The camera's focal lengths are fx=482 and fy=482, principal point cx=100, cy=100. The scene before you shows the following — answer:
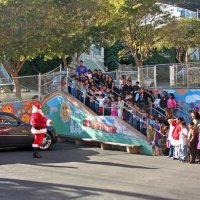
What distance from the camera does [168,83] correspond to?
2217 centimetres

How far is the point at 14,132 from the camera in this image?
53.0 ft

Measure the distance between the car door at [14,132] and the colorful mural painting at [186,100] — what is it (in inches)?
270

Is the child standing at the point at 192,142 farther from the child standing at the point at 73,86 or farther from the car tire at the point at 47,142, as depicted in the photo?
the child standing at the point at 73,86

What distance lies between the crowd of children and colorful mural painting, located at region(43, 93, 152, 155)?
352mm

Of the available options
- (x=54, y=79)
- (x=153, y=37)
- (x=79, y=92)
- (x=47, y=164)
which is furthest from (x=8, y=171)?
(x=153, y=37)

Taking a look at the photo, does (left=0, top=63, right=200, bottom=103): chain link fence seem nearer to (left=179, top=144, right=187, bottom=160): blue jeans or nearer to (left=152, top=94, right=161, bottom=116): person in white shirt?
(left=152, top=94, right=161, bottom=116): person in white shirt

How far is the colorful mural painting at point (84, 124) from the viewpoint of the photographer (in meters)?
17.1

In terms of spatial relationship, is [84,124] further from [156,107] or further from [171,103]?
[171,103]

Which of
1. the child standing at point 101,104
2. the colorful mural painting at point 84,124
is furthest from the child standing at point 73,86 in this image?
the child standing at point 101,104

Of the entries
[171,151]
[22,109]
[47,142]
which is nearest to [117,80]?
[22,109]

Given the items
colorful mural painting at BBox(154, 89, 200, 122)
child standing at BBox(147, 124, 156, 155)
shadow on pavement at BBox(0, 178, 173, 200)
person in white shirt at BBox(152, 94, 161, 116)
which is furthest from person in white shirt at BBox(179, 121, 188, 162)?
shadow on pavement at BBox(0, 178, 173, 200)

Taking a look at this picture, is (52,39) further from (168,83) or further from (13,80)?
(168,83)

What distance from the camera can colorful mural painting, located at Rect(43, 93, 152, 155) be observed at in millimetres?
17125

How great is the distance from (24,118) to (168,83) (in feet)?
22.5
